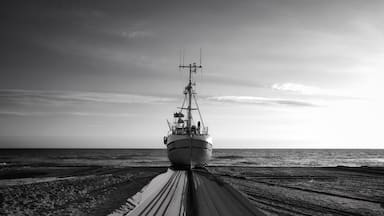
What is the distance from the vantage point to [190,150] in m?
39.5

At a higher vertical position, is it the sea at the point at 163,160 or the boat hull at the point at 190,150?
the boat hull at the point at 190,150

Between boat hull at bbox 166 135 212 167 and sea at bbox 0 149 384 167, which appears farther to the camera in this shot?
sea at bbox 0 149 384 167

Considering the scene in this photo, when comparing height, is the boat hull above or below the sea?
above

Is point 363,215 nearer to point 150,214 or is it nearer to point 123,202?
point 150,214

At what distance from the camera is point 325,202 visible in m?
17.6

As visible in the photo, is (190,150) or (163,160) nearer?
(190,150)

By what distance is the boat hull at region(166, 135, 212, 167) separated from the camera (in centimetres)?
3956

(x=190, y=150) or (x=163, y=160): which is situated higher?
(x=190, y=150)

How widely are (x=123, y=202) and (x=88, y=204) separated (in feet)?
6.09

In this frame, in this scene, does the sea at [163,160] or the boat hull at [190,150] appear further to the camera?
the sea at [163,160]

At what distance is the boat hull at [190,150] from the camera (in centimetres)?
3956

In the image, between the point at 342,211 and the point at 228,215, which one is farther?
the point at 342,211

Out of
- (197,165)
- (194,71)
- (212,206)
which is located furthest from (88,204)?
(194,71)

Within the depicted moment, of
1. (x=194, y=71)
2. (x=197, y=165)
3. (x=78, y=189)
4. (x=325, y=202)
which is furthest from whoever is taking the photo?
(x=194, y=71)
